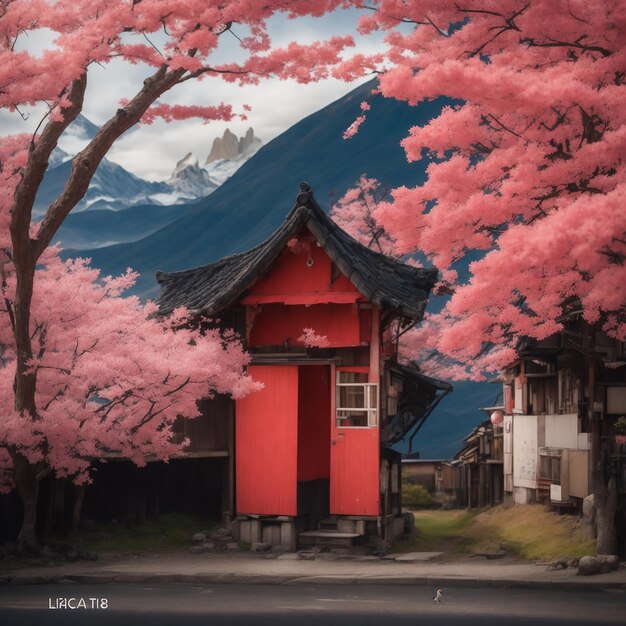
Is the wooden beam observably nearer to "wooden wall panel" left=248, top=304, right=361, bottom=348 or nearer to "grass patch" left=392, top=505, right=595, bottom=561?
"wooden wall panel" left=248, top=304, right=361, bottom=348

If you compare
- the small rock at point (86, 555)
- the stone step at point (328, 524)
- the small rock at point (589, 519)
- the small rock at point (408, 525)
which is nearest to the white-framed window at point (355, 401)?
A: the stone step at point (328, 524)

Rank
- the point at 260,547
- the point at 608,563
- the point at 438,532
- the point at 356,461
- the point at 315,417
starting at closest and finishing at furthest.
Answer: the point at 608,563, the point at 260,547, the point at 356,461, the point at 315,417, the point at 438,532

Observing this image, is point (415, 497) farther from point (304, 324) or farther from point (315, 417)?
point (304, 324)

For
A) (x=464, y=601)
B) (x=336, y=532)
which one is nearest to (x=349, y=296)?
(x=336, y=532)

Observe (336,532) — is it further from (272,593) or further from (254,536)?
(272,593)

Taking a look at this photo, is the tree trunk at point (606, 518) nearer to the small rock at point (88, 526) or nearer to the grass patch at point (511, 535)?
the grass patch at point (511, 535)

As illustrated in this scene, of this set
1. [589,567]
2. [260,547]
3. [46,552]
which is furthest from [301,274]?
[589,567]

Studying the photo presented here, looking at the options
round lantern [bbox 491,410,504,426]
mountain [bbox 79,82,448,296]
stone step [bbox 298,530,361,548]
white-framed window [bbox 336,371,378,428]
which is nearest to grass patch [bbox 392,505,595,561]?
stone step [bbox 298,530,361,548]

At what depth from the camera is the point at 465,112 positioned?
722 inches

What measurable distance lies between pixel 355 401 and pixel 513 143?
9.07 meters

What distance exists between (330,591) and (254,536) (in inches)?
301

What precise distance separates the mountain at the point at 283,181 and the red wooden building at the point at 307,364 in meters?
59.3

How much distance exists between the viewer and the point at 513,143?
18750mm

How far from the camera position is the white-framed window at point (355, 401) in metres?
25.2
